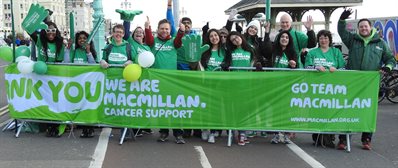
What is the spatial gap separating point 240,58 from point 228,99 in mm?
666

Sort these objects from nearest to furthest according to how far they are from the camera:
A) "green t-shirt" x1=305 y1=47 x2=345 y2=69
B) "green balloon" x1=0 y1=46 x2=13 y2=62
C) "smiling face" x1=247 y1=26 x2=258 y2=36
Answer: "green t-shirt" x1=305 y1=47 x2=345 y2=69 < "green balloon" x1=0 y1=46 x2=13 y2=62 < "smiling face" x1=247 y1=26 x2=258 y2=36

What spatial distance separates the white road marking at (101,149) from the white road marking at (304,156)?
8.86 feet

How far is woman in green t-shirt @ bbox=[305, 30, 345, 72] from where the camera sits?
6.81 meters

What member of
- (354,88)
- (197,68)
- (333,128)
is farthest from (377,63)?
(197,68)

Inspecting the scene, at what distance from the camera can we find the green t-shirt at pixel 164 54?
7.04m

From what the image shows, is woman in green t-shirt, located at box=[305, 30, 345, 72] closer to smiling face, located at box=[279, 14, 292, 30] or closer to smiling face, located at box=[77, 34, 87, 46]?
smiling face, located at box=[279, 14, 292, 30]

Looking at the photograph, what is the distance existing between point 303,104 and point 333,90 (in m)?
0.47

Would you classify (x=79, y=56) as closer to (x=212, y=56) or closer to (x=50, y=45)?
(x=50, y=45)

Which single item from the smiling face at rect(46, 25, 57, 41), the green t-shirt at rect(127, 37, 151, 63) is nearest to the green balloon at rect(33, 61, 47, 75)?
the smiling face at rect(46, 25, 57, 41)

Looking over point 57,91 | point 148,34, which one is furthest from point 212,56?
point 57,91

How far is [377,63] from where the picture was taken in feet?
22.6

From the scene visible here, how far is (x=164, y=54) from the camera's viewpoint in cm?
707

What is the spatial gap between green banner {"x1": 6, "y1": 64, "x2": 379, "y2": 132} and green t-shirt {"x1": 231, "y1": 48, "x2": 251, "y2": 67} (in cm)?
27

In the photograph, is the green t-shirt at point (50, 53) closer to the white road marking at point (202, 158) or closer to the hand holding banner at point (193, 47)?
the hand holding banner at point (193, 47)
